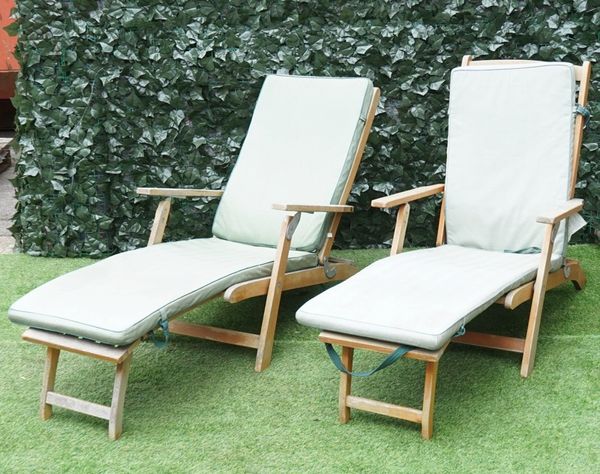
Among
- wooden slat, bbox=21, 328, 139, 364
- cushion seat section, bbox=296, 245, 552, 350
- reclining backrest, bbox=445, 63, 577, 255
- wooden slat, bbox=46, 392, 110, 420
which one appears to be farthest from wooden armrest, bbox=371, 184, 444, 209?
wooden slat, bbox=46, 392, 110, 420

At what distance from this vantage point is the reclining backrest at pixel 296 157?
3.77 m

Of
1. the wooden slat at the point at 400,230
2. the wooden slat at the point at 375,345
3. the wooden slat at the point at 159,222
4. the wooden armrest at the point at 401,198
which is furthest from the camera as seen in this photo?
the wooden slat at the point at 159,222

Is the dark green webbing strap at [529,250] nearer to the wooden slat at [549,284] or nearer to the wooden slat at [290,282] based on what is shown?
the wooden slat at [549,284]

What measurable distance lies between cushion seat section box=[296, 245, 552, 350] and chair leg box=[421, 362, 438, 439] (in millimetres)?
147

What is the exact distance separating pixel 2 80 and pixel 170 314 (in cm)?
575

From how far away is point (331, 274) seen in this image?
3760 mm

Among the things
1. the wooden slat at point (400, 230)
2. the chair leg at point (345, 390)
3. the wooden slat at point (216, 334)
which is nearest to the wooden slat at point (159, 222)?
the wooden slat at point (216, 334)

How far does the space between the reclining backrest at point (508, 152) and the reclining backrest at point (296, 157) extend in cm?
50

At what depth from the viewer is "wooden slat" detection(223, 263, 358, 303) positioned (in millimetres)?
3141

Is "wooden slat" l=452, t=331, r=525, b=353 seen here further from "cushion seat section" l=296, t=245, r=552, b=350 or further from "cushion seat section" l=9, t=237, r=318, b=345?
"cushion seat section" l=9, t=237, r=318, b=345

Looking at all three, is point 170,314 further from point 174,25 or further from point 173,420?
point 174,25

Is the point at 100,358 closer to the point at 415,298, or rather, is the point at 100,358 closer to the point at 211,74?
the point at 415,298

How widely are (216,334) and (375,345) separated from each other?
98 centimetres

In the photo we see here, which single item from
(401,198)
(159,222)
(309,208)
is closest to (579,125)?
(401,198)
